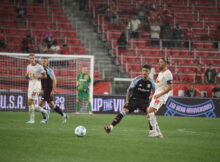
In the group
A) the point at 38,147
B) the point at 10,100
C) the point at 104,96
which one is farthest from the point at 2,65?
the point at 38,147

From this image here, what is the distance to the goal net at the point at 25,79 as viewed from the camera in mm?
21062

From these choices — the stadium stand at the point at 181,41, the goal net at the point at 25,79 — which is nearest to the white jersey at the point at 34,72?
the goal net at the point at 25,79

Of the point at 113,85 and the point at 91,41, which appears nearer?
the point at 113,85

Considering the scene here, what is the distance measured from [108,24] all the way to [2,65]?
10801mm

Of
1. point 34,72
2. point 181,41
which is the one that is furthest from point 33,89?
Answer: point 181,41

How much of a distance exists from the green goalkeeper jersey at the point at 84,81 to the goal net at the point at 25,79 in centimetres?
31

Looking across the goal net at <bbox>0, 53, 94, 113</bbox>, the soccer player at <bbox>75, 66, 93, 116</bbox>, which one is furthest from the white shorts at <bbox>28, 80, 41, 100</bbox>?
the soccer player at <bbox>75, 66, 93, 116</bbox>

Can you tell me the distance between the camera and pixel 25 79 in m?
21.4

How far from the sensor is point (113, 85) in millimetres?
25094

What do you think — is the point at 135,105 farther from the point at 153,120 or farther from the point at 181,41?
the point at 181,41

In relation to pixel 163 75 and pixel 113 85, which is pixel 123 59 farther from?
pixel 163 75

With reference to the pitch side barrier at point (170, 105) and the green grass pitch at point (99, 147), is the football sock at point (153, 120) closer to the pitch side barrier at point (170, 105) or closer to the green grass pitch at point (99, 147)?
the green grass pitch at point (99, 147)

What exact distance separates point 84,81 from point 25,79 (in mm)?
2690

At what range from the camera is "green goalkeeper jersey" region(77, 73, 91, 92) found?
21188 mm
